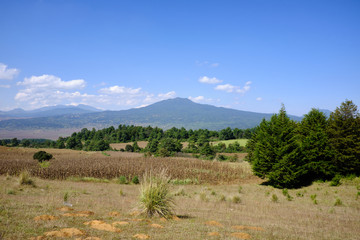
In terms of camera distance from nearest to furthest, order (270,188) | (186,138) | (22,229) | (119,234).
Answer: (22,229), (119,234), (270,188), (186,138)

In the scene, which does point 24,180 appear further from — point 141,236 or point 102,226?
point 141,236

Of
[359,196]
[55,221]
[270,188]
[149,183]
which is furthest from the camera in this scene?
[270,188]

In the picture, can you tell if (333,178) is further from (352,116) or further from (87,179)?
(87,179)

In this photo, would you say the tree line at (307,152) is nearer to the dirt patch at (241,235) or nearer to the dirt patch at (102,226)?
the dirt patch at (241,235)

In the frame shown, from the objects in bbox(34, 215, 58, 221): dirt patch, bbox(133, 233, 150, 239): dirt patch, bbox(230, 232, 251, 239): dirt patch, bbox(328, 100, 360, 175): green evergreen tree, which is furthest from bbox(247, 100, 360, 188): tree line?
bbox(34, 215, 58, 221): dirt patch

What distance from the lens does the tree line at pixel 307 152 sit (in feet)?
89.0

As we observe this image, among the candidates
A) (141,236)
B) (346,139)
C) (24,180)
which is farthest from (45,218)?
(346,139)

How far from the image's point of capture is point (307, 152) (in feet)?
94.8

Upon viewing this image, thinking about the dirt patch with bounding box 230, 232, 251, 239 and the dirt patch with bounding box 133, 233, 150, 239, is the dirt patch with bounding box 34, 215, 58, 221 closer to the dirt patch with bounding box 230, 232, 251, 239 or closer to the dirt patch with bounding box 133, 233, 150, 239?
the dirt patch with bounding box 133, 233, 150, 239

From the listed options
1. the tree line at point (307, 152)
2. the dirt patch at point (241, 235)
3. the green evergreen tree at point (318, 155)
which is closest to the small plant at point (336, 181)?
the tree line at point (307, 152)

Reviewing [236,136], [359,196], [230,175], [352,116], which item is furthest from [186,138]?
[359,196]

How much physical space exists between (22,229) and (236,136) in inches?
4561

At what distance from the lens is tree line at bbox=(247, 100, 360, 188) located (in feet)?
89.0

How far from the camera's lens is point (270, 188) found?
27.1 metres
